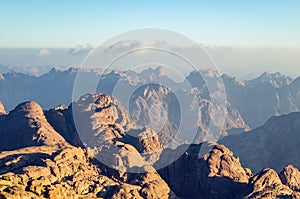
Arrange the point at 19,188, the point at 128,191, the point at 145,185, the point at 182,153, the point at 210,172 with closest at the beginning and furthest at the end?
the point at 19,188, the point at 128,191, the point at 145,185, the point at 210,172, the point at 182,153

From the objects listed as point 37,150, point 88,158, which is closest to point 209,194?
point 88,158

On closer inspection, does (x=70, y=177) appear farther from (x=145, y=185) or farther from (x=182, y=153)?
(x=182, y=153)

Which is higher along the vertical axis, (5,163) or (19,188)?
(19,188)

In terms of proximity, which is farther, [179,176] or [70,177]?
[179,176]

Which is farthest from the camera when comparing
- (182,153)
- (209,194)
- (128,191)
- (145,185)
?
(182,153)

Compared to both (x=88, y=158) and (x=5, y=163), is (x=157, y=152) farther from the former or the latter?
(x=5, y=163)

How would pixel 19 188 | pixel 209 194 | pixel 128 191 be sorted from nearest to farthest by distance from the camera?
1. pixel 19 188
2. pixel 128 191
3. pixel 209 194

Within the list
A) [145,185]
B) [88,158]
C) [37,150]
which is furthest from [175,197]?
[37,150]

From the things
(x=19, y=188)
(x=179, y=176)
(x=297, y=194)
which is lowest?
(x=179, y=176)

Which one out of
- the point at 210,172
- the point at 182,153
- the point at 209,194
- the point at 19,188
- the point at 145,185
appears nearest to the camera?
the point at 19,188
